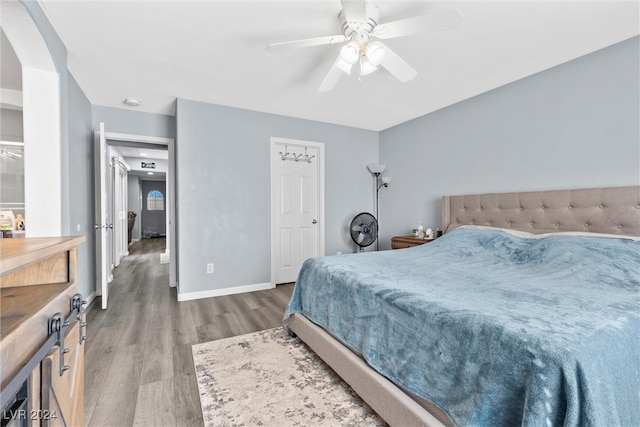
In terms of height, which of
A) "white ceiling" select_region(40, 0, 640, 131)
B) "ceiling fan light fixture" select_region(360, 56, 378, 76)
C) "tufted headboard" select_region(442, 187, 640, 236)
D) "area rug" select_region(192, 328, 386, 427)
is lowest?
"area rug" select_region(192, 328, 386, 427)

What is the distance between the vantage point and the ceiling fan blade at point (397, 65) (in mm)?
1915

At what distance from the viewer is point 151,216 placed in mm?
10445

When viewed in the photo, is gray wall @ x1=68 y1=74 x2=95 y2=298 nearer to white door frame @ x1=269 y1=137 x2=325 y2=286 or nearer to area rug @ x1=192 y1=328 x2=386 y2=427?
area rug @ x1=192 y1=328 x2=386 y2=427

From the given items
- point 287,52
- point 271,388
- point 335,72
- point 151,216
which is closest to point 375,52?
point 335,72

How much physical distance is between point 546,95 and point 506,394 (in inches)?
110

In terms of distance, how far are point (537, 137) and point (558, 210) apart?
0.72 meters

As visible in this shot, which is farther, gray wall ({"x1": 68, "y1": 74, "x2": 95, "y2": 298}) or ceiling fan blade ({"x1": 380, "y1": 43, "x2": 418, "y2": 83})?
gray wall ({"x1": 68, "y1": 74, "x2": 95, "y2": 298})

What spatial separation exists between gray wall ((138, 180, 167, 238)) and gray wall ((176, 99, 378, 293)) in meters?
8.09

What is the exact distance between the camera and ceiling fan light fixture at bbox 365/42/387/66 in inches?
71.8

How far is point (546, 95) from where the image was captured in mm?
2627

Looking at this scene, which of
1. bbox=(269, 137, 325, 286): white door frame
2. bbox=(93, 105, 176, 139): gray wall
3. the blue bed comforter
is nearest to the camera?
the blue bed comforter

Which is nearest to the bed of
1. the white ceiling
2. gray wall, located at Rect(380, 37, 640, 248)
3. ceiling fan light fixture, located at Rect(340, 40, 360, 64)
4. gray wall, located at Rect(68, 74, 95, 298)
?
gray wall, located at Rect(380, 37, 640, 248)

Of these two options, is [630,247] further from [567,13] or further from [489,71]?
[489,71]

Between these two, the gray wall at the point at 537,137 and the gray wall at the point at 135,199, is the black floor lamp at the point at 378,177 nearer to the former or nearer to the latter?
the gray wall at the point at 537,137
